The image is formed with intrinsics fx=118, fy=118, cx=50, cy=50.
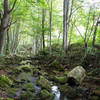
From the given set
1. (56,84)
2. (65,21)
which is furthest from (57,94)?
(65,21)

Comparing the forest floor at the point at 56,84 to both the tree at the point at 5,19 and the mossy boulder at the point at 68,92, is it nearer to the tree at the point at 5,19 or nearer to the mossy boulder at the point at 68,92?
the mossy boulder at the point at 68,92

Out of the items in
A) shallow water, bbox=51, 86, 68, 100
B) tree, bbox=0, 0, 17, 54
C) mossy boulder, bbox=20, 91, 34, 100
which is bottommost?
shallow water, bbox=51, 86, 68, 100

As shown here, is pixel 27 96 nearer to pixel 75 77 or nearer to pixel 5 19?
pixel 75 77

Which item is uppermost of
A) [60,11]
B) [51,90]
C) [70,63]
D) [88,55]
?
[60,11]

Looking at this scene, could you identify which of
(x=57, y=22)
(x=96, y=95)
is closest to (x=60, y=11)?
(x=57, y=22)

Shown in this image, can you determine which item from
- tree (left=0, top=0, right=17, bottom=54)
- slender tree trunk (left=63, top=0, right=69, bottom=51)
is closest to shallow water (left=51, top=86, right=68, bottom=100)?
tree (left=0, top=0, right=17, bottom=54)

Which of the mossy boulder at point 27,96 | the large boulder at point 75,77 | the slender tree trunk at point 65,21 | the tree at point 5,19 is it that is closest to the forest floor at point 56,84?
the mossy boulder at point 27,96

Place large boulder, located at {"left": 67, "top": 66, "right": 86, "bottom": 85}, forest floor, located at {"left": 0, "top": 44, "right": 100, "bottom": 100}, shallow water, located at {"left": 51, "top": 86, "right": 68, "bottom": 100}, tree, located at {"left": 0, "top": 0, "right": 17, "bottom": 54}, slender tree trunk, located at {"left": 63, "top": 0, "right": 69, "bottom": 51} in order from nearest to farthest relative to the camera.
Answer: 1. tree, located at {"left": 0, "top": 0, "right": 17, "bottom": 54}
2. forest floor, located at {"left": 0, "top": 44, "right": 100, "bottom": 100}
3. shallow water, located at {"left": 51, "top": 86, "right": 68, "bottom": 100}
4. large boulder, located at {"left": 67, "top": 66, "right": 86, "bottom": 85}
5. slender tree trunk, located at {"left": 63, "top": 0, "right": 69, "bottom": 51}

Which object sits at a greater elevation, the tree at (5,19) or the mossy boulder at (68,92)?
the tree at (5,19)

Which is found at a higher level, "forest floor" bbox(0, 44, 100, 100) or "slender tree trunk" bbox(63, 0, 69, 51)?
"slender tree trunk" bbox(63, 0, 69, 51)

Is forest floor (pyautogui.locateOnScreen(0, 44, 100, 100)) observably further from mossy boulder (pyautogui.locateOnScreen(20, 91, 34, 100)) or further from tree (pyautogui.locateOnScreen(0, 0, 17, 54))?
tree (pyautogui.locateOnScreen(0, 0, 17, 54))

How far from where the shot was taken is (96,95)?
20.3 ft

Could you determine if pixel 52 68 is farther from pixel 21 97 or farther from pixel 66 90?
pixel 21 97

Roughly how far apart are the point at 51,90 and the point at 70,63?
17.0ft
